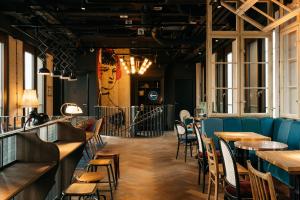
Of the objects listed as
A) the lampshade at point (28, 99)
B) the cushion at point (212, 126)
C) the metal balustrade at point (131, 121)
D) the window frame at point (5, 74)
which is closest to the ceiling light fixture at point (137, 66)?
the metal balustrade at point (131, 121)

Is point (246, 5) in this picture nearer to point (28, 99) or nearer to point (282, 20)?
point (282, 20)

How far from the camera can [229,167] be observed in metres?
3.55

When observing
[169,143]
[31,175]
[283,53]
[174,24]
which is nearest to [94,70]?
[169,143]

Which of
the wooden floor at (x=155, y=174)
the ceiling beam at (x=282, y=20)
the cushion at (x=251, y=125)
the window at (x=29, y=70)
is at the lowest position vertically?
the wooden floor at (x=155, y=174)

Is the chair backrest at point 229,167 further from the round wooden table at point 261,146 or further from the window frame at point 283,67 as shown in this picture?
the window frame at point 283,67

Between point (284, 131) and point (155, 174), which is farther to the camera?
point (155, 174)

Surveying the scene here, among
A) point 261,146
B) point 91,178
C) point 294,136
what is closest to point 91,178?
point 91,178

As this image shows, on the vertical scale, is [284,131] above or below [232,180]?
above

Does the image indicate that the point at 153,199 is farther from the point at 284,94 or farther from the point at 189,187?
the point at 284,94

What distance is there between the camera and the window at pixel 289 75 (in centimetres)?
618

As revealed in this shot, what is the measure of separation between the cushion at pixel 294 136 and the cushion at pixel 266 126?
2.98 ft

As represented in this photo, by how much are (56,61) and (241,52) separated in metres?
7.67

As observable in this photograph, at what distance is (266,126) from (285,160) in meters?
3.36

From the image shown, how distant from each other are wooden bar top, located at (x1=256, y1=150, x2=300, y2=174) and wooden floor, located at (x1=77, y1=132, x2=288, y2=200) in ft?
5.77
